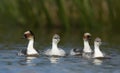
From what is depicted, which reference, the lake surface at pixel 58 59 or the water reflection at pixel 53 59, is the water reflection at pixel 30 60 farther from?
the water reflection at pixel 53 59

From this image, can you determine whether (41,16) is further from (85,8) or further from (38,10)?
(85,8)

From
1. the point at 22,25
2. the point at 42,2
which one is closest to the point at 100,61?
the point at 42,2

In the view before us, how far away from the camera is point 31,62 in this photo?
20.0m

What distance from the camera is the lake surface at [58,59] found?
18516 mm

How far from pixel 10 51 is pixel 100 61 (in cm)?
328

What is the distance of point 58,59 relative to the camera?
21.1m

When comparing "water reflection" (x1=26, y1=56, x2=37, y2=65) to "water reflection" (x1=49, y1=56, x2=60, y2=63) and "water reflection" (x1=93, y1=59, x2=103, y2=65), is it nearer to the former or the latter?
"water reflection" (x1=49, y1=56, x2=60, y2=63)

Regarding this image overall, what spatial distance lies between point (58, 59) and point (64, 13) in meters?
7.22

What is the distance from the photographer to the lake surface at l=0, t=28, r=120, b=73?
18.5 meters

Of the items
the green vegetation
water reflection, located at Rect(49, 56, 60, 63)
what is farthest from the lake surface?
the green vegetation

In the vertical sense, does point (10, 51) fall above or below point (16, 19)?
below

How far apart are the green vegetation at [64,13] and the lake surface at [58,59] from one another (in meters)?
0.54

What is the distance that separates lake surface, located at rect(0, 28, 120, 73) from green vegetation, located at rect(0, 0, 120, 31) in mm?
539

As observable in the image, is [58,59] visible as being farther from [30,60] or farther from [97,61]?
[97,61]
